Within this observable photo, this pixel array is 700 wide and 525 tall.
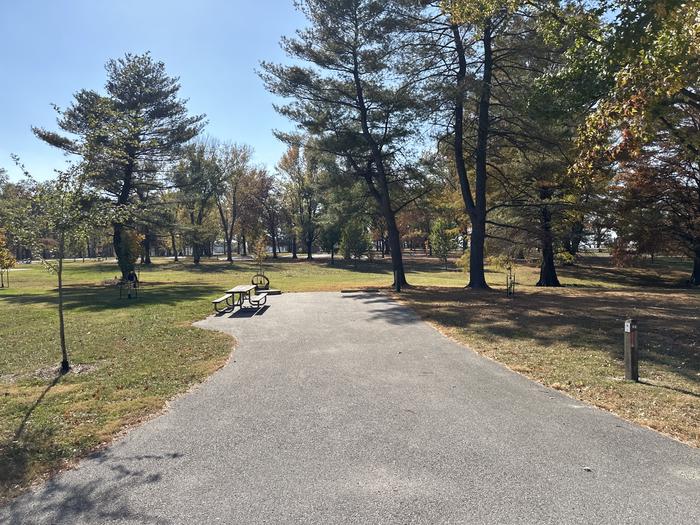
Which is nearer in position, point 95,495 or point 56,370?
point 95,495

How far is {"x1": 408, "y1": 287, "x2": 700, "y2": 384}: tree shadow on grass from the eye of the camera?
7975 mm

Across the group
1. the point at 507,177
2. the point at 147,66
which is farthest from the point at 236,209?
the point at 507,177

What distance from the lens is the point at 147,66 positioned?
1067 inches

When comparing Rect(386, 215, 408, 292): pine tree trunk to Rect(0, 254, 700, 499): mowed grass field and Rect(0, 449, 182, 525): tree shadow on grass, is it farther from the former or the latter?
Rect(0, 449, 182, 525): tree shadow on grass

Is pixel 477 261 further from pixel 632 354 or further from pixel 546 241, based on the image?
pixel 632 354

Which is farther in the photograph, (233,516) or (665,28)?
(665,28)

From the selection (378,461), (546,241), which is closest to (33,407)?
(378,461)

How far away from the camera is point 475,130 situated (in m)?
18.6

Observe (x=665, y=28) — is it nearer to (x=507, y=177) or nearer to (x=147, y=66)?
(x=507, y=177)

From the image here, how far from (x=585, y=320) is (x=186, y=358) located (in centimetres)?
921

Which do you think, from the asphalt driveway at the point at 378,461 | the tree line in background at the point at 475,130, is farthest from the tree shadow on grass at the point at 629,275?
the asphalt driveway at the point at 378,461

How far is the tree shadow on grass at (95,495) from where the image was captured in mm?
3043

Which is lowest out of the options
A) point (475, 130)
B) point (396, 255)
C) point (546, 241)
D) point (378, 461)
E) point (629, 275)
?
point (629, 275)

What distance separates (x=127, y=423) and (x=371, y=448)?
2.69 metres
